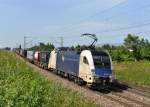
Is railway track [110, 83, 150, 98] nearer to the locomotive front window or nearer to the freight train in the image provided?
the freight train

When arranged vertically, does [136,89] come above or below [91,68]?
below

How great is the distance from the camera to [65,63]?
41750 millimetres

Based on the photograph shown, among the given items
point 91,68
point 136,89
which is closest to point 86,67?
point 91,68

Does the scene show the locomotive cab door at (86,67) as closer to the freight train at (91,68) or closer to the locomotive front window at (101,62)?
the freight train at (91,68)

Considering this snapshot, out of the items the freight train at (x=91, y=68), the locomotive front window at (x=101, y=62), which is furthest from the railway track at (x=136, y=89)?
the locomotive front window at (x=101, y=62)

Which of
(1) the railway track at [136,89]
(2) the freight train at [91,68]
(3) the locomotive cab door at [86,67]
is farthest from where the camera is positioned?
(3) the locomotive cab door at [86,67]

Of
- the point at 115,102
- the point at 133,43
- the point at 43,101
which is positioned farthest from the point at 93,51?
the point at 133,43

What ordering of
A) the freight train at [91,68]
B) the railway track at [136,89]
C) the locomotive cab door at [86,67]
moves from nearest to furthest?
1. the railway track at [136,89]
2. the freight train at [91,68]
3. the locomotive cab door at [86,67]

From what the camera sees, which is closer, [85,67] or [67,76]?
[85,67]

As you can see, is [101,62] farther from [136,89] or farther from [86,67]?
[136,89]

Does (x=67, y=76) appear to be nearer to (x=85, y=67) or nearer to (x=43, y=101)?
(x=85, y=67)

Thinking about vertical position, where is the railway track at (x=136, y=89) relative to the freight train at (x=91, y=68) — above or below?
below

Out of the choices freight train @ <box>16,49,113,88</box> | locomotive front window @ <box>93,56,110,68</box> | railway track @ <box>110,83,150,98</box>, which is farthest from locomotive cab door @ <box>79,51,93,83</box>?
railway track @ <box>110,83,150,98</box>

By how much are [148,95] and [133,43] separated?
83.9m
